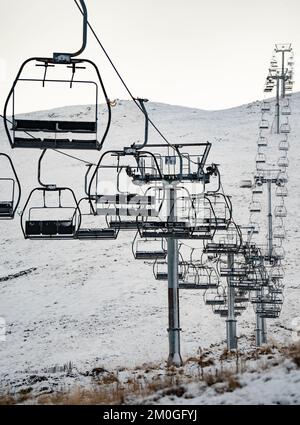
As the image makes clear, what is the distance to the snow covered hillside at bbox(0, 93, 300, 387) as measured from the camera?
25.5m

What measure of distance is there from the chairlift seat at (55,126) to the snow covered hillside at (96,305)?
55.4ft

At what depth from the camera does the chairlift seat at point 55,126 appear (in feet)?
20.2

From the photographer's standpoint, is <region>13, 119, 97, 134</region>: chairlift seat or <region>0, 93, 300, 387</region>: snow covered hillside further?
<region>0, 93, 300, 387</region>: snow covered hillside

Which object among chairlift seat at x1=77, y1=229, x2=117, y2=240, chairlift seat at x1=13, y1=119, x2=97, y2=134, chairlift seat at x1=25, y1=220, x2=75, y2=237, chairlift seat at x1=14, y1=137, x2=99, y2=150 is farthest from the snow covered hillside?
chairlift seat at x1=13, y1=119, x2=97, y2=134

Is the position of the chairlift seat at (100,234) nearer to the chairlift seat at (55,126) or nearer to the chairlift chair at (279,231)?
the chairlift seat at (55,126)

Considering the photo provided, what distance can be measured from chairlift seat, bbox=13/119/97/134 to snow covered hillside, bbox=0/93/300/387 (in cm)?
1689

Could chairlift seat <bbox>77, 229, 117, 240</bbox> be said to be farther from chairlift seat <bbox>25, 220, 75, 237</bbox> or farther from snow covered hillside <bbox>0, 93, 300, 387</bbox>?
snow covered hillside <bbox>0, 93, 300, 387</bbox>

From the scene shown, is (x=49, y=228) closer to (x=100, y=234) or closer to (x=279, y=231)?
(x=100, y=234)

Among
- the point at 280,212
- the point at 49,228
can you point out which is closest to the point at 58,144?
the point at 49,228

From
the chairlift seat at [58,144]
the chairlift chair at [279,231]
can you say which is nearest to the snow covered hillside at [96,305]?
the chairlift chair at [279,231]

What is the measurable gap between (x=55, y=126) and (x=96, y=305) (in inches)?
1018
